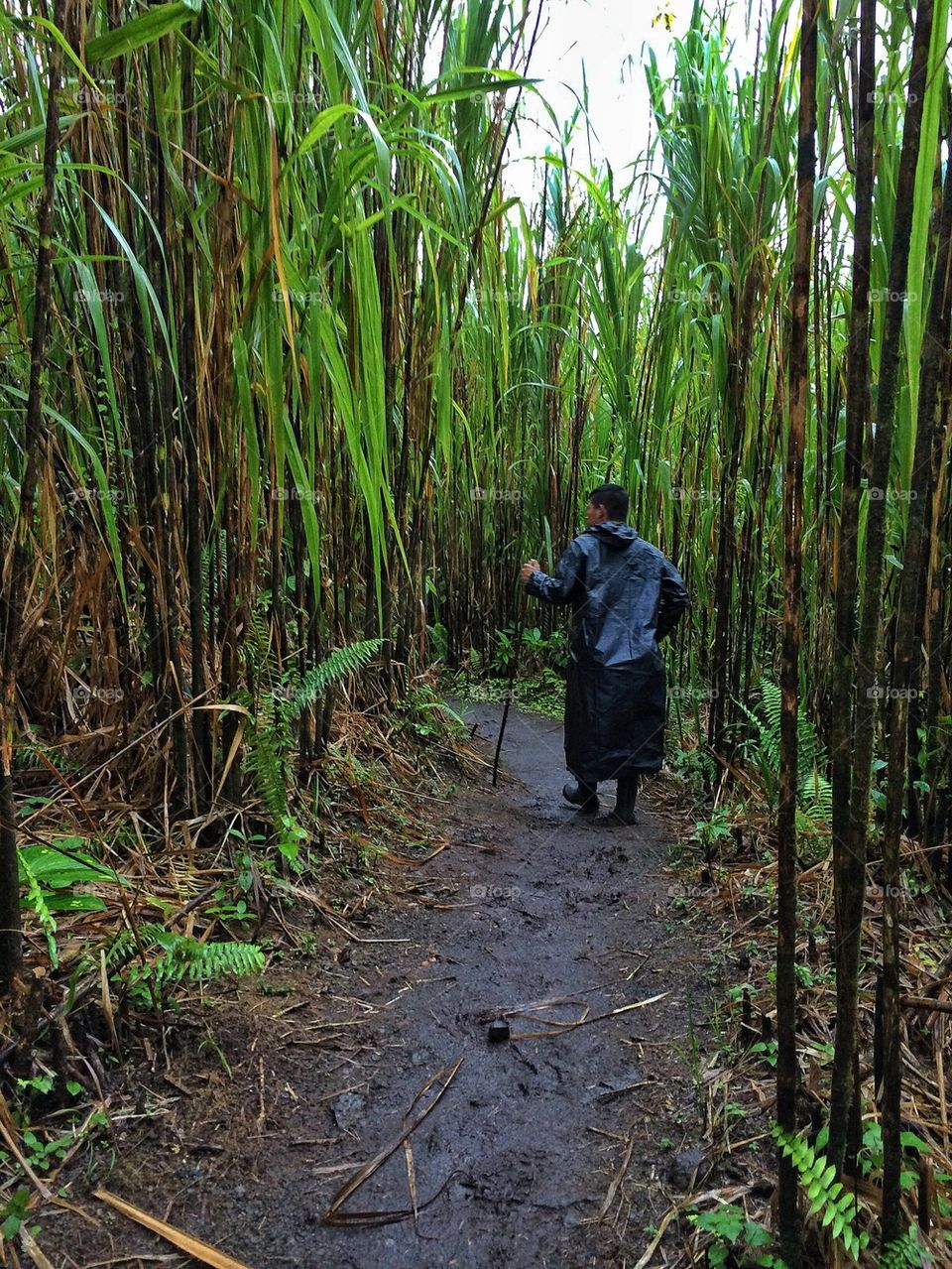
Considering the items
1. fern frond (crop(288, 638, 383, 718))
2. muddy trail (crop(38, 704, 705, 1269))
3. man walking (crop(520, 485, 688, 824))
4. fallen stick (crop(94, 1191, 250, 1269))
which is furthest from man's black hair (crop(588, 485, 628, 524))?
fallen stick (crop(94, 1191, 250, 1269))

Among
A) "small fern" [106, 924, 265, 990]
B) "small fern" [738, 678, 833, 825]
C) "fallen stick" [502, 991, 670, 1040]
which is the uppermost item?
"small fern" [106, 924, 265, 990]

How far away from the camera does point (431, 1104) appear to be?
4.20 feet

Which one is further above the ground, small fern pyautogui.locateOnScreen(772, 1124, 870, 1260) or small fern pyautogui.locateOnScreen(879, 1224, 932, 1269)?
small fern pyautogui.locateOnScreen(772, 1124, 870, 1260)

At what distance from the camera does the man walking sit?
306 cm

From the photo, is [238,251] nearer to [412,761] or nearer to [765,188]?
[765,188]

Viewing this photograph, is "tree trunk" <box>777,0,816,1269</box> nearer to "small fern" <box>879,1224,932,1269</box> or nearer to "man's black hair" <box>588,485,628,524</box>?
"small fern" <box>879,1224,932,1269</box>

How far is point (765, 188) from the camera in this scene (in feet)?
7.20

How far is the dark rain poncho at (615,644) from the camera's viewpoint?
3.06m

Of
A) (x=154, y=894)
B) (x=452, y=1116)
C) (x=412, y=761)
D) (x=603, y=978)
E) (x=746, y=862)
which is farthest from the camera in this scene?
(x=412, y=761)

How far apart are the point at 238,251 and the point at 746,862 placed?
1.86 m

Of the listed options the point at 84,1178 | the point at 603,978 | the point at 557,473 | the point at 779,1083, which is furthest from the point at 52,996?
the point at 557,473

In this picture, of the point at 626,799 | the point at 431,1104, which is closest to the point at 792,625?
the point at 431,1104

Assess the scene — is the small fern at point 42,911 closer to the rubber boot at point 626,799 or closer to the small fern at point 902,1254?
the small fern at point 902,1254

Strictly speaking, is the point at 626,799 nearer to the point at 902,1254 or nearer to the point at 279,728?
the point at 279,728
